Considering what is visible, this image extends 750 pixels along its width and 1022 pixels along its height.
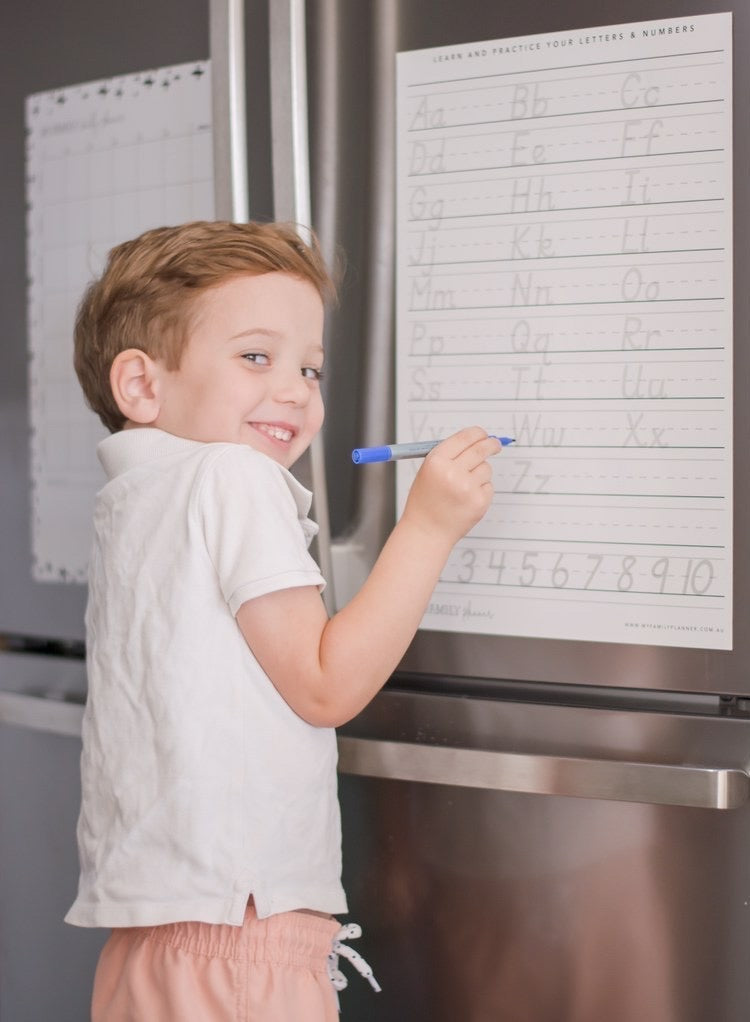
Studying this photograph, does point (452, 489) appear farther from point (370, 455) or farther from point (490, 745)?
point (490, 745)

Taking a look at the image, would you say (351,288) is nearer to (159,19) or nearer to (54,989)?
(159,19)

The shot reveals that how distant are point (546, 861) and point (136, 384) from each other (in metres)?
0.60

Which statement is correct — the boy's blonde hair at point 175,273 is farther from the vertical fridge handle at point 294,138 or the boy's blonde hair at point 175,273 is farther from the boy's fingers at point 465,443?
the boy's fingers at point 465,443

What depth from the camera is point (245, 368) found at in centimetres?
91

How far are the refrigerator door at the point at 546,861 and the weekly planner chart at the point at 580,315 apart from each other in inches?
4.1

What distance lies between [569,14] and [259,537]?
1.85 ft

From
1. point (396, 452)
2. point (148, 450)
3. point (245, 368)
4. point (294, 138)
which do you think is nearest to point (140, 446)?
point (148, 450)

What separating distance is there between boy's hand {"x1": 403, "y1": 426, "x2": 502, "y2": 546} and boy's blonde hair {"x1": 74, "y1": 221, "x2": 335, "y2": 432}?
214 millimetres

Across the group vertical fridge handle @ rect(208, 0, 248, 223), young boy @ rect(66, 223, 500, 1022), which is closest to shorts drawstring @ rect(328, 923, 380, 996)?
young boy @ rect(66, 223, 500, 1022)

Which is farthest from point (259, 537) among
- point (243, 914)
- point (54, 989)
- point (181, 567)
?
point (54, 989)

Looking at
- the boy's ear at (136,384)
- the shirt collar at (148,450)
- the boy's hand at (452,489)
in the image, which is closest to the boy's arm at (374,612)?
the boy's hand at (452,489)

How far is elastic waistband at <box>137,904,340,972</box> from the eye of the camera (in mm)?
870

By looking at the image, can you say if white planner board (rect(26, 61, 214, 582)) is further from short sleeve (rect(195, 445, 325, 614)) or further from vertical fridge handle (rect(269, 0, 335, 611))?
short sleeve (rect(195, 445, 325, 614))

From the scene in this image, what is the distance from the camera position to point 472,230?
98cm
